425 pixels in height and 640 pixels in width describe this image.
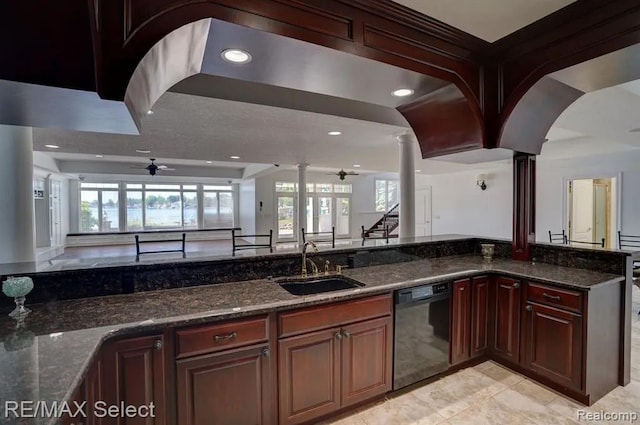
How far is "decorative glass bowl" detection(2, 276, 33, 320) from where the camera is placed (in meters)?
1.60

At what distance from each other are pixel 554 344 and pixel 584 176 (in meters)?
5.58

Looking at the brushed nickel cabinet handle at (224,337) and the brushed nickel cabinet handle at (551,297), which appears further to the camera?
the brushed nickel cabinet handle at (551,297)

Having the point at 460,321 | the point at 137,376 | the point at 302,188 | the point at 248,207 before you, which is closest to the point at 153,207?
the point at 248,207

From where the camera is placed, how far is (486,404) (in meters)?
2.26

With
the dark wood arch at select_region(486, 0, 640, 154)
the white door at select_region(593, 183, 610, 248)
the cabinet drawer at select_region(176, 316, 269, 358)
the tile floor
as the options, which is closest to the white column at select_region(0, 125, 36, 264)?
the cabinet drawer at select_region(176, 316, 269, 358)

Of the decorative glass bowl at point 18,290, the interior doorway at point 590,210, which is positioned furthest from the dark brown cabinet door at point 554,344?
the interior doorway at point 590,210

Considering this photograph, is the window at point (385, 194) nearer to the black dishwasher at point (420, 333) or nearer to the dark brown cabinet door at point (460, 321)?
the dark brown cabinet door at point (460, 321)

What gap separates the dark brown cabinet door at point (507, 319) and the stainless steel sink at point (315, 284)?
53.4 inches

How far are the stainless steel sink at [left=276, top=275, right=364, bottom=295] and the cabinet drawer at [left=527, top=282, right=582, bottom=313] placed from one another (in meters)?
1.43

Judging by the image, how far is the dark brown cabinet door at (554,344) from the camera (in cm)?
223

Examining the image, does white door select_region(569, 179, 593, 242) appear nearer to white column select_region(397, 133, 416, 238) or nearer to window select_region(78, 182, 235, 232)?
white column select_region(397, 133, 416, 238)

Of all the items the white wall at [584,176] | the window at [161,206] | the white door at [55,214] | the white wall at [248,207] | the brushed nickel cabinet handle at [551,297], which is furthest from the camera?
the window at [161,206]

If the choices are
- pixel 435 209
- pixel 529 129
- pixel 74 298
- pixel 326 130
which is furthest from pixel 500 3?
pixel 435 209

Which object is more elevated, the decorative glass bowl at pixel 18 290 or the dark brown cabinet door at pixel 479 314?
the decorative glass bowl at pixel 18 290
